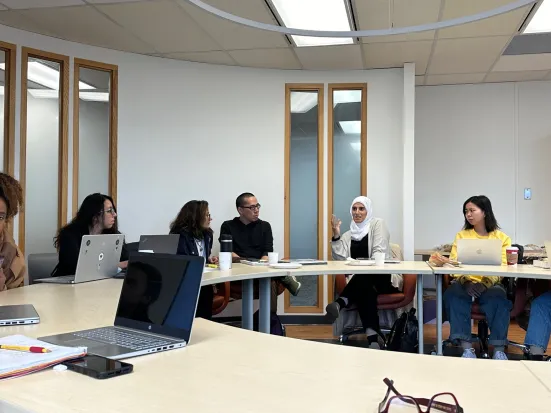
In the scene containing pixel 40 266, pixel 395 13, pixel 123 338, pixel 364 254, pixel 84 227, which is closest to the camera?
pixel 123 338

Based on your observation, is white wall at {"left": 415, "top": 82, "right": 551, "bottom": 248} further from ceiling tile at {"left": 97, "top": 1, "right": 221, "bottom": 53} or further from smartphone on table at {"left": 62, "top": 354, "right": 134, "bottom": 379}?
smartphone on table at {"left": 62, "top": 354, "right": 134, "bottom": 379}

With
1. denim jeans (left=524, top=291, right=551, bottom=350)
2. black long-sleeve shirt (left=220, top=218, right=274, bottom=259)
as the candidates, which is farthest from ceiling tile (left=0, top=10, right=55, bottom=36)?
denim jeans (left=524, top=291, right=551, bottom=350)

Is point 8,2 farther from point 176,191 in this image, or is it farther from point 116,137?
point 176,191

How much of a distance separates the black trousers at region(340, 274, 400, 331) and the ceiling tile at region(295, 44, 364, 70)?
2123 millimetres

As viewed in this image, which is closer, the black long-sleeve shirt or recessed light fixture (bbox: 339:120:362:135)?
the black long-sleeve shirt

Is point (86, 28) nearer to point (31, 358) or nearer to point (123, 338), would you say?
point (123, 338)

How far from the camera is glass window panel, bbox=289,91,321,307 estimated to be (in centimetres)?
543

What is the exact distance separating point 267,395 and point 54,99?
13.9 ft

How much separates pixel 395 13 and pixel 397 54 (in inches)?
41.0

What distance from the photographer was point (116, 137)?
16.0 feet

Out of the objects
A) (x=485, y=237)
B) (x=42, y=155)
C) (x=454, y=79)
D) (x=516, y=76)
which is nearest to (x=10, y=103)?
(x=42, y=155)

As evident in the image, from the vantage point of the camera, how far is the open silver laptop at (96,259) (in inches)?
106

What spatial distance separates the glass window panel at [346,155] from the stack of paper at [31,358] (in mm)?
4287

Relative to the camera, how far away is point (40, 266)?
138 inches
